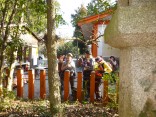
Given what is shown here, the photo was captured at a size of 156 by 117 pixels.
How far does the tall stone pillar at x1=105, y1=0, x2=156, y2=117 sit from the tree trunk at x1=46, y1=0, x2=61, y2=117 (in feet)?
11.1

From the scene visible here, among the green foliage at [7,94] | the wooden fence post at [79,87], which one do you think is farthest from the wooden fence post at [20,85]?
the wooden fence post at [79,87]

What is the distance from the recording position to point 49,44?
18.0 feet

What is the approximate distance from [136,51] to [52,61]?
3532mm

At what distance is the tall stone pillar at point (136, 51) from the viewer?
193 cm

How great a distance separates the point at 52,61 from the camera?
5.47 metres

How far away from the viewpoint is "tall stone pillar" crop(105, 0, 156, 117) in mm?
1928

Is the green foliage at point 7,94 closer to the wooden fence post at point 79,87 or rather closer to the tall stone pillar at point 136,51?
the wooden fence post at point 79,87

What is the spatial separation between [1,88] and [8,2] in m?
2.13

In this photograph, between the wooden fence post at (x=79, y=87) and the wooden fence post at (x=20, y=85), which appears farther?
the wooden fence post at (x=20, y=85)

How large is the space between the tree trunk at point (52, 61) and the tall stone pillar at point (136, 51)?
338 centimetres

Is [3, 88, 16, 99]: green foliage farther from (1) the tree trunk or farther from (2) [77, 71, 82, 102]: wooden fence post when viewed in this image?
(1) the tree trunk

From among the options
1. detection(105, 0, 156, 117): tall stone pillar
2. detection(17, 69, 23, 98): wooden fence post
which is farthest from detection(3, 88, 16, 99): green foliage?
detection(105, 0, 156, 117): tall stone pillar

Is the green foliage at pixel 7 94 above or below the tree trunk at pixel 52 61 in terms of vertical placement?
below

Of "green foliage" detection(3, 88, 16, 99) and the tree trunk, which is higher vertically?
the tree trunk
